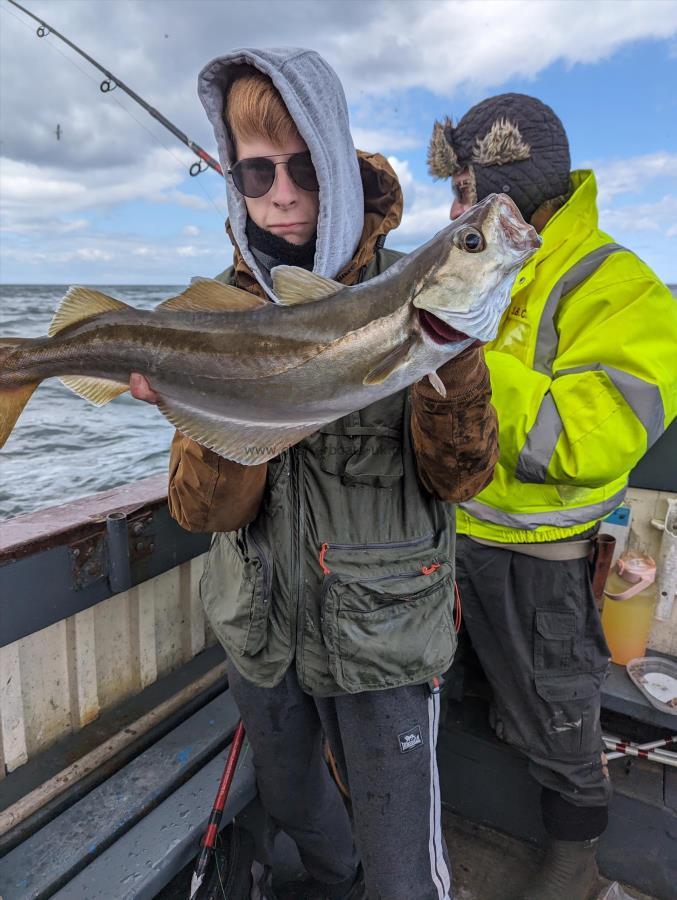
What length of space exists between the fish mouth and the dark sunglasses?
0.72m

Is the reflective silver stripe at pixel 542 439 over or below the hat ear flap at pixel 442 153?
below

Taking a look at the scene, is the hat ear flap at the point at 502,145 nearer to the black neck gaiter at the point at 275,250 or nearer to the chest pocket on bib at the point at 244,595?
the black neck gaiter at the point at 275,250

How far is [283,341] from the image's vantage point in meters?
1.84

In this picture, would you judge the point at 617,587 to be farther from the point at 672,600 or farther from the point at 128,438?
the point at 128,438

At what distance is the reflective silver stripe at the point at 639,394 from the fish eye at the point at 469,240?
1.07 m

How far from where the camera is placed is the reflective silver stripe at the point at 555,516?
2697mm

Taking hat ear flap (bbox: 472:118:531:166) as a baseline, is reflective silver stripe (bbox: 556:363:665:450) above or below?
below

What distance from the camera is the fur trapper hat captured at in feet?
8.91

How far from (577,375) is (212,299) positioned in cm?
138

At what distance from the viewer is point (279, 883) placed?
9.78 ft

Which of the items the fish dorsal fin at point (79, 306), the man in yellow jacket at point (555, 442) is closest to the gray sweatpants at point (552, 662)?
the man in yellow jacket at point (555, 442)

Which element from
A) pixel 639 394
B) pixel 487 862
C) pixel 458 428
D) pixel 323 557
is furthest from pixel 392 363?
pixel 487 862

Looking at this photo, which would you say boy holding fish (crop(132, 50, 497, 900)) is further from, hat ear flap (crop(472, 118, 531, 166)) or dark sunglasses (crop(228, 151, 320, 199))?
hat ear flap (crop(472, 118, 531, 166))

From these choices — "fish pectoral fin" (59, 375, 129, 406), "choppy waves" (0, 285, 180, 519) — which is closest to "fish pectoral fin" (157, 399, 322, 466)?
"fish pectoral fin" (59, 375, 129, 406)
